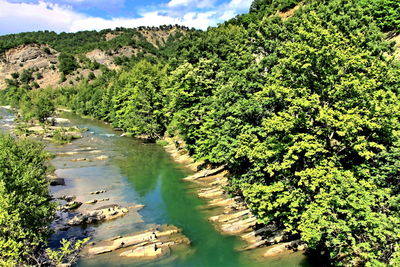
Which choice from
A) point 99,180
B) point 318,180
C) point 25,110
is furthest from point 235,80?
point 25,110

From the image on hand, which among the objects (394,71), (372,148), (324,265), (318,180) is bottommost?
(324,265)

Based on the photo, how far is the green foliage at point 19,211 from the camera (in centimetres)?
1845

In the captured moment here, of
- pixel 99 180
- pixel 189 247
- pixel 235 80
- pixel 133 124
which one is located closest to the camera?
pixel 189 247

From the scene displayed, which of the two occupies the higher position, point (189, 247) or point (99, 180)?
point (99, 180)

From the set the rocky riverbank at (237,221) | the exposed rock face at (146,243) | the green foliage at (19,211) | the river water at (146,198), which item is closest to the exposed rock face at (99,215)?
the river water at (146,198)

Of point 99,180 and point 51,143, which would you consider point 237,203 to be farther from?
point 51,143

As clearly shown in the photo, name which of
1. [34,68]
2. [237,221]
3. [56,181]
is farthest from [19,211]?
[34,68]

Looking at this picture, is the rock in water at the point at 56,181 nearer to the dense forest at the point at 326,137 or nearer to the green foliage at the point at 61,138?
the dense forest at the point at 326,137

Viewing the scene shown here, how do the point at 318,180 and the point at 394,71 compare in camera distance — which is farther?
the point at 394,71

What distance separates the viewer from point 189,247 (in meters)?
24.5

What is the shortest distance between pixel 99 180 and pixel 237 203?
19845 millimetres

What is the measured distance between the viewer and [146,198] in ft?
117

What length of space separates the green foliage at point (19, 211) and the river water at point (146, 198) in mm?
4035

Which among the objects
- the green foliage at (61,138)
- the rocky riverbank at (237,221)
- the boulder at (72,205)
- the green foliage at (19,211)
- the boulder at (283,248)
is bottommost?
the boulder at (283,248)
